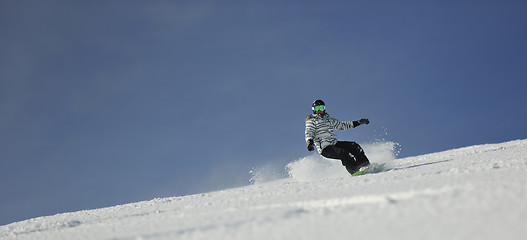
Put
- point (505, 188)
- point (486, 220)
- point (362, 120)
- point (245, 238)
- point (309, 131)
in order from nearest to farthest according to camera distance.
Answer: point (486, 220)
point (245, 238)
point (505, 188)
point (309, 131)
point (362, 120)

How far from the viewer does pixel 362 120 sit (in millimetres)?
9117

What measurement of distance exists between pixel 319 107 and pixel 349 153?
1.24 metres

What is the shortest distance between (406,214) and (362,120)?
7117mm

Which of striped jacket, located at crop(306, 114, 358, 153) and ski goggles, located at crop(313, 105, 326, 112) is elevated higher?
ski goggles, located at crop(313, 105, 326, 112)

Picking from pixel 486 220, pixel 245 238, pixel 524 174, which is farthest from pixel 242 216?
pixel 524 174

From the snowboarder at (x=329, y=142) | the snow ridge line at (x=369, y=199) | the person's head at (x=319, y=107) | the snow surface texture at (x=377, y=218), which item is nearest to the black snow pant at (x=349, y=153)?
the snowboarder at (x=329, y=142)

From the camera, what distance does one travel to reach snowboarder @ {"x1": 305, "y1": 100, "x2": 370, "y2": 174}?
7.94 metres

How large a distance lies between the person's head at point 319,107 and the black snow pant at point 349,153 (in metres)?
0.85

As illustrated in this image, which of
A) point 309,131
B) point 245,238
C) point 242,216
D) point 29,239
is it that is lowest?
point 245,238

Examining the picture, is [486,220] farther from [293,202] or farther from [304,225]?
[293,202]

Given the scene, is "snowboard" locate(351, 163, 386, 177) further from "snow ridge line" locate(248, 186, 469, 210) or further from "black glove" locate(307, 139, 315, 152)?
"snow ridge line" locate(248, 186, 469, 210)

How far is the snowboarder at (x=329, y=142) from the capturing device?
7938mm

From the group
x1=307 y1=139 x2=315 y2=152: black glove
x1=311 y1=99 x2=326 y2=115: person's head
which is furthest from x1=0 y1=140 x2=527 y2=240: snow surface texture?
x1=311 y1=99 x2=326 y2=115: person's head

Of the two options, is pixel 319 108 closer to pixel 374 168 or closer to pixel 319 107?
pixel 319 107
